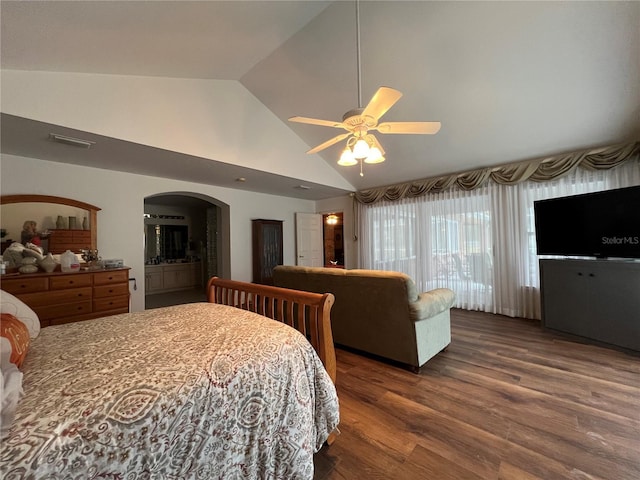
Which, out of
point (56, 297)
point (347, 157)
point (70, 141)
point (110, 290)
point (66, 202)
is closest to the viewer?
point (347, 157)

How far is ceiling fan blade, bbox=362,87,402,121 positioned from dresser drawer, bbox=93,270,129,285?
3376 millimetres

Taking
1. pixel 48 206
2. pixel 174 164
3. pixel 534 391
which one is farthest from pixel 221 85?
pixel 534 391

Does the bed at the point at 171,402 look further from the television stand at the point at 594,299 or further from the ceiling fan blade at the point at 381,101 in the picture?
A: the television stand at the point at 594,299

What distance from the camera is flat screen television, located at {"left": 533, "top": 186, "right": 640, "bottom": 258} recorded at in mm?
2688

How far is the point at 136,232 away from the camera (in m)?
3.77

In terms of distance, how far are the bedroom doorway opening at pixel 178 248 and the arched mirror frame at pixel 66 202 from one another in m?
2.10

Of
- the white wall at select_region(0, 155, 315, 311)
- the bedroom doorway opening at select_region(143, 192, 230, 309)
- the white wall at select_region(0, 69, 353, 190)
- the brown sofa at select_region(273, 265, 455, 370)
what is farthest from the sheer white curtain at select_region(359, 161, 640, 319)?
the bedroom doorway opening at select_region(143, 192, 230, 309)

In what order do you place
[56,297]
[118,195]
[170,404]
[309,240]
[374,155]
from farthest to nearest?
[309,240], [118,195], [56,297], [374,155], [170,404]

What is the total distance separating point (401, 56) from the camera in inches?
108

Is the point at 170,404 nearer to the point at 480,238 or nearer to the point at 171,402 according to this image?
the point at 171,402

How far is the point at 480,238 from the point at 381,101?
3.47 metres

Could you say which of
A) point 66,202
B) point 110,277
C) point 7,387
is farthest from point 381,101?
point 66,202

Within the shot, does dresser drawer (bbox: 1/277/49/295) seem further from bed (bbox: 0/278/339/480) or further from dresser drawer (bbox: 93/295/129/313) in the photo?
bed (bbox: 0/278/339/480)

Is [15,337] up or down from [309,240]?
down
